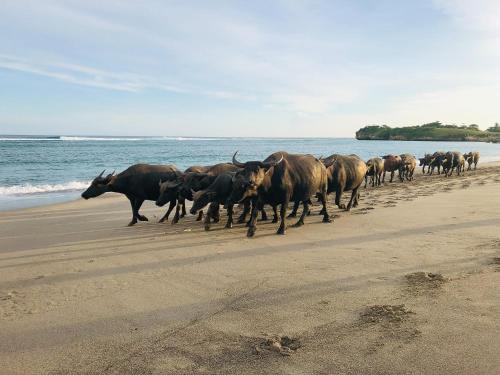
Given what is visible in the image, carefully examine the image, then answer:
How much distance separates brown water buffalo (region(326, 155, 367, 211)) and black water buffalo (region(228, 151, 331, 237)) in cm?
151

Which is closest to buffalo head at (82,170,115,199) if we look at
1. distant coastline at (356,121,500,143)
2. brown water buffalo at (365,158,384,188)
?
brown water buffalo at (365,158,384,188)

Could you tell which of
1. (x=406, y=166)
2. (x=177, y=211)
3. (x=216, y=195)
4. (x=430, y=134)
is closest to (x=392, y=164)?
(x=406, y=166)

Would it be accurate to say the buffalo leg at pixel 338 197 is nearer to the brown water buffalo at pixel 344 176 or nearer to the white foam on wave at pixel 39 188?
the brown water buffalo at pixel 344 176

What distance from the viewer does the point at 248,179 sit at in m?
8.93

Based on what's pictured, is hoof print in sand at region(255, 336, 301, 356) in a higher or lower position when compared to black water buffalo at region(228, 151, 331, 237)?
lower

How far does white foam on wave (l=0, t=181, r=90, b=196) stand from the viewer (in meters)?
19.5

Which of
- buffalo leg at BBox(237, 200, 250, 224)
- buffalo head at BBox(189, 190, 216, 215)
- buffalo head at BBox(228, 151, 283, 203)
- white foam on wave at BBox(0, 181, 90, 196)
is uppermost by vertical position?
buffalo head at BBox(228, 151, 283, 203)

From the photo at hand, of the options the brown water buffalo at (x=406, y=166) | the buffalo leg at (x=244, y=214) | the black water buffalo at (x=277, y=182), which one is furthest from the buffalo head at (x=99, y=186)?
the brown water buffalo at (x=406, y=166)

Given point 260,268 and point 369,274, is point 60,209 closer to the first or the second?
point 260,268

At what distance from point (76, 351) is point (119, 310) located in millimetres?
980

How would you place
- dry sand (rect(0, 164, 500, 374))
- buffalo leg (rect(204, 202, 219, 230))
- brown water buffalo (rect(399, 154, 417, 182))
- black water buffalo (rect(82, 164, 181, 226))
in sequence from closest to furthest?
dry sand (rect(0, 164, 500, 374))
buffalo leg (rect(204, 202, 219, 230))
black water buffalo (rect(82, 164, 181, 226))
brown water buffalo (rect(399, 154, 417, 182))

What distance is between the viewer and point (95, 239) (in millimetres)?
9094

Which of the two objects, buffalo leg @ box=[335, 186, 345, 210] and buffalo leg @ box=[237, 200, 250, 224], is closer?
buffalo leg @ box=[237, 200, 250, 224]

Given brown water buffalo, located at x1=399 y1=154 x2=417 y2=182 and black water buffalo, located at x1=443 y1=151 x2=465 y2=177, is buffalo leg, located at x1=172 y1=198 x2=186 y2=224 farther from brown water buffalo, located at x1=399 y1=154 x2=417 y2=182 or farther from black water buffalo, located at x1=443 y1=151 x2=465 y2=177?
black water buffalo, located at x1=443 y1=151 x2=465 y2=177
